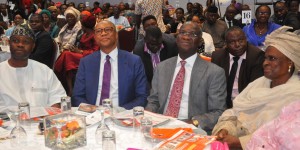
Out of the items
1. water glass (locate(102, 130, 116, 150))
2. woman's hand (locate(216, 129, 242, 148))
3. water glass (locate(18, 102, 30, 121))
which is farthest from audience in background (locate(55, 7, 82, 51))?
water glass (locate(102, 130, 116, 150))

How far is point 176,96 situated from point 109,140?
1.26 meters

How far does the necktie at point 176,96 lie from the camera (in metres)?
3.10

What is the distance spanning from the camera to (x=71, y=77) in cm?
556

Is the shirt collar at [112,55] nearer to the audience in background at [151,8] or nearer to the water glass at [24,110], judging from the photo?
the water glass at [24,110]

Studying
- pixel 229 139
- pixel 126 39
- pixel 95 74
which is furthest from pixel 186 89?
pixel 126 39

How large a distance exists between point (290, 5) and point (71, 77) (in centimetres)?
540

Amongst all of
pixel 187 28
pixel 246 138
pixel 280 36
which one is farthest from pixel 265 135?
pixel 187 28

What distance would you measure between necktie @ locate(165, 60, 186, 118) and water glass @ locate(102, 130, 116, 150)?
3.94 feet

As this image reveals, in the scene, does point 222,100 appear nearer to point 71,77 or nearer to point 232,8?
point 71,77

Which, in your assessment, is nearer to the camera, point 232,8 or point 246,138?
point 246,138

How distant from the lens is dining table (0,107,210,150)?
2.04 m

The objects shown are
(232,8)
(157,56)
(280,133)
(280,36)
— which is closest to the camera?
(280,133)

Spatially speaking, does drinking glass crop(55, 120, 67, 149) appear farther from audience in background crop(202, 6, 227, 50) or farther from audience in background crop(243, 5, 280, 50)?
audience in background crop(202, 6, 227, 50)

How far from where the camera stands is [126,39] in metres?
7.94
